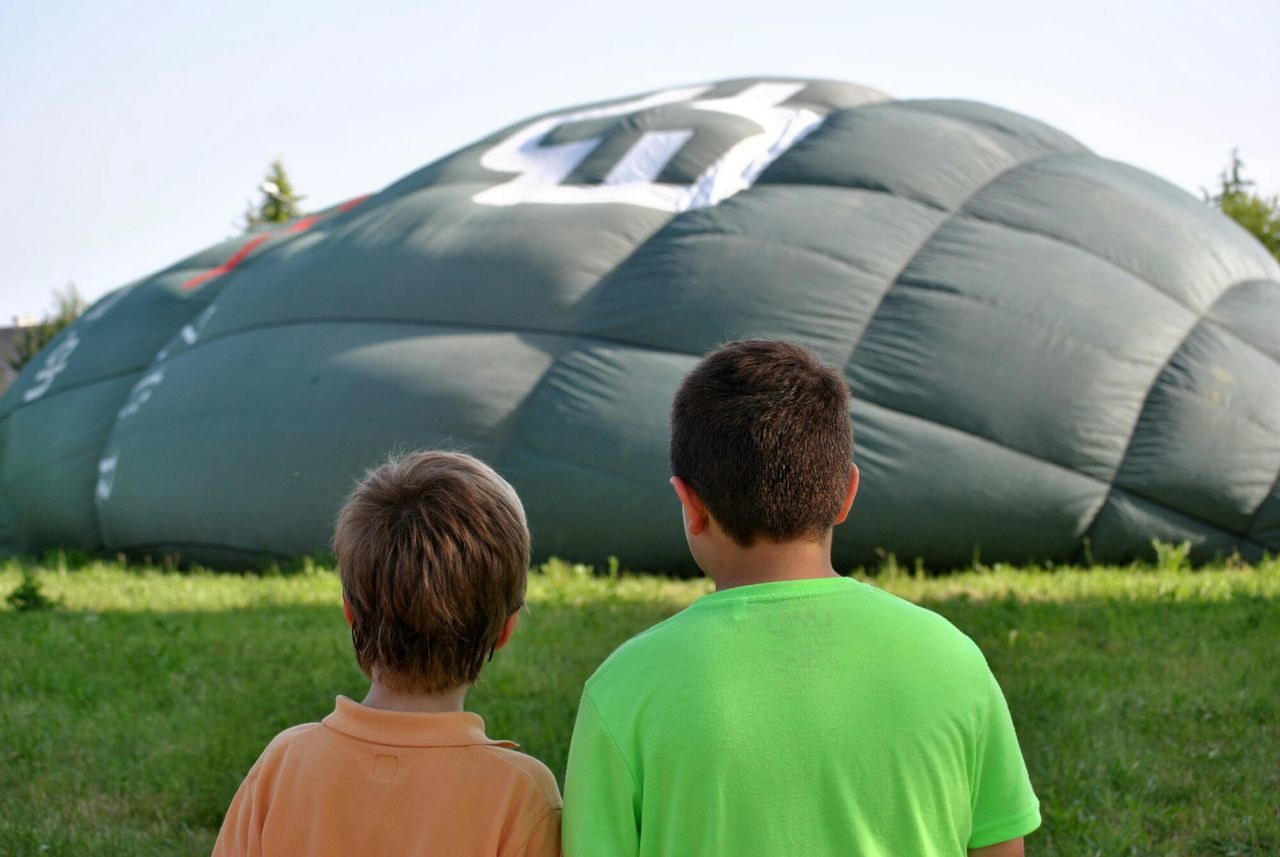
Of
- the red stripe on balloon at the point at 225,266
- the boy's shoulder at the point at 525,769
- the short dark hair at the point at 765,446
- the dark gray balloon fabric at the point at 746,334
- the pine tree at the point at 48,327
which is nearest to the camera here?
the short dark hair at the point at 765,446

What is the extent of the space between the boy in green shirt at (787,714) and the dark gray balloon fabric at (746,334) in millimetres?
5199

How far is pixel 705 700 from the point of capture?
67.6 inches

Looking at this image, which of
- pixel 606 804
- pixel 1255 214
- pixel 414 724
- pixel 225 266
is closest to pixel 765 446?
pixel 606 804

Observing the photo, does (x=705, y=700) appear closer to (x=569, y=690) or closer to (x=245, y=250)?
(x=569, y=690)

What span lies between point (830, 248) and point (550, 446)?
1948 mm

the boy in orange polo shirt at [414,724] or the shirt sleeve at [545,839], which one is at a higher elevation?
the boy in orange polo shirt at [414,724]

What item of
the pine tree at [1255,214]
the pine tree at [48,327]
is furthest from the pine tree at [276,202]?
the pine tree at [1255,214]

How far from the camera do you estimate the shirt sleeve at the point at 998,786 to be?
1.79m

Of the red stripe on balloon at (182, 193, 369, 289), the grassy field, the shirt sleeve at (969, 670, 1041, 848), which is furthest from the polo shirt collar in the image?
the red stripe on balloon at (182, 193, 369, 289)

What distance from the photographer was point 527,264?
8062 millimetres

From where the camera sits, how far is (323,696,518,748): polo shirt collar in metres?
1.92

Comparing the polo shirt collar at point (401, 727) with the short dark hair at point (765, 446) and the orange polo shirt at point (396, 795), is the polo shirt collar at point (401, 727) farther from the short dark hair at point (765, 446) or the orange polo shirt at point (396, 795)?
the short dark hair at point (765, 446)

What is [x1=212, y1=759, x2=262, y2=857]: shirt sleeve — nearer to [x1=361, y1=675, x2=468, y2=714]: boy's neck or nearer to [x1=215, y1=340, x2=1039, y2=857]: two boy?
[x1=215, y1=340, x2=1039, y2=857]: two boy

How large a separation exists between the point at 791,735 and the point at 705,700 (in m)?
0.12
